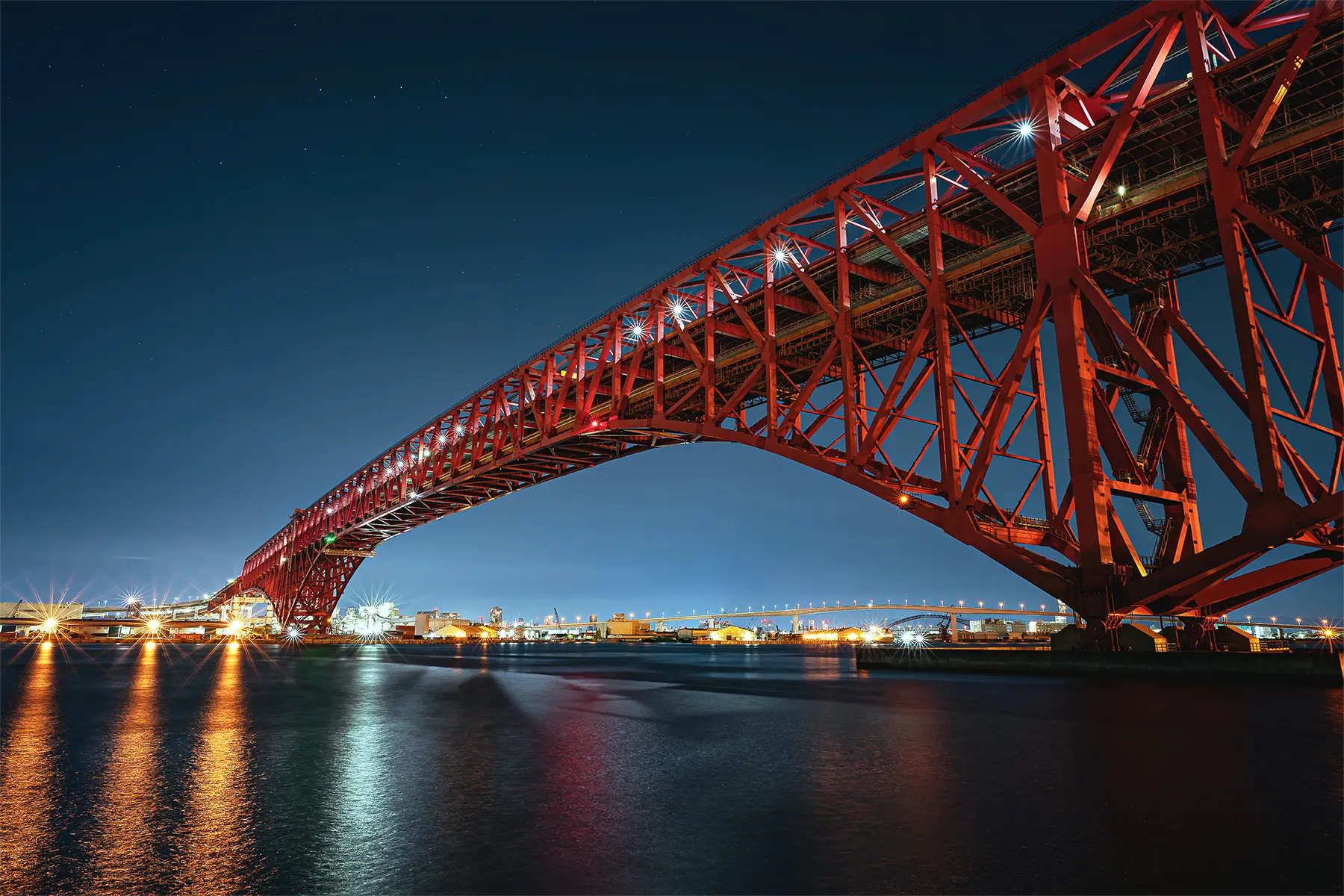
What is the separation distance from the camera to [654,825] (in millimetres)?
6430

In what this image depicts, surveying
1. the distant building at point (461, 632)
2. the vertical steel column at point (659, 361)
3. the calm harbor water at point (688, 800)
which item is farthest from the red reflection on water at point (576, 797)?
the distant building at point (461, 632)

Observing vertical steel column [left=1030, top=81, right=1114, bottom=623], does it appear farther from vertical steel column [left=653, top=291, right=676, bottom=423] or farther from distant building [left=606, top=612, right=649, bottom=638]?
distant building [left=606, top=612, right=649, bottom=638]

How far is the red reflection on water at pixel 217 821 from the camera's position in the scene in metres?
5.06

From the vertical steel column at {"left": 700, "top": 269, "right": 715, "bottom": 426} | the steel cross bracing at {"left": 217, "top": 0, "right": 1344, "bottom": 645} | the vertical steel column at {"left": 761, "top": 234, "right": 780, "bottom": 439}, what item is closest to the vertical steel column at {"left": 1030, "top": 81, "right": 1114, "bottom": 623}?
the steel cross bracing at {"left": 217, "top": 0, "right": 1344, "bottom": 645}

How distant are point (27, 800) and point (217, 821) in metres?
2.64

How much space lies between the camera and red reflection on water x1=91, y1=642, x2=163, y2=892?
5266 mm

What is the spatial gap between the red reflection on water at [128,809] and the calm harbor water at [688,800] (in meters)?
0.04

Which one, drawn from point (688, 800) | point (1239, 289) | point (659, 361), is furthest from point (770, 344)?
point (688, 800)

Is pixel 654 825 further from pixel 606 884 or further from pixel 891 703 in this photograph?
pixel 891 703

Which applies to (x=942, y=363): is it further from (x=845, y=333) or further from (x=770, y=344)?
(x=770, y=344)

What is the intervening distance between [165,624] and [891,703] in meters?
155

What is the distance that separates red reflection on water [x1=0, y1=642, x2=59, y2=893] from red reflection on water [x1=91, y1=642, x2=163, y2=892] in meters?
0.36

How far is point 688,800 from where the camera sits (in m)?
7.44

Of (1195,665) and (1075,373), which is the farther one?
(1075,373)
